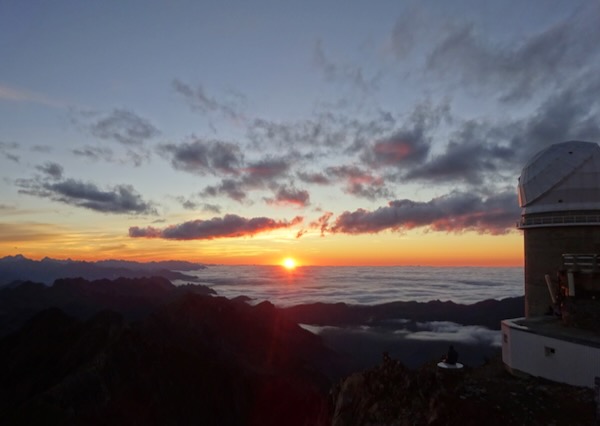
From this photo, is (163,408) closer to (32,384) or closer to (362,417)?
(32,384)

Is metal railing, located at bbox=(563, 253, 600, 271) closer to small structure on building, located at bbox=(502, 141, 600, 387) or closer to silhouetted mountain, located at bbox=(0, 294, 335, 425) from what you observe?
small structure on building, located at bbox=(502, 141, 600, 387)

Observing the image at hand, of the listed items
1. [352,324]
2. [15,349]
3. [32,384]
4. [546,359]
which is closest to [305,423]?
[32,384]

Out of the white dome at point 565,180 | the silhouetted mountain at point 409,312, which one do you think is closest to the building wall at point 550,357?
the white dome at point 565,180

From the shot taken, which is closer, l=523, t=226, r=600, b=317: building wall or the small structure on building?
the small structure on building

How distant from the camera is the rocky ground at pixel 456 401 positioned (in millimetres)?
13789

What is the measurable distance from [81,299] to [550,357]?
13059cm

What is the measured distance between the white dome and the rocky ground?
1056 centimetres

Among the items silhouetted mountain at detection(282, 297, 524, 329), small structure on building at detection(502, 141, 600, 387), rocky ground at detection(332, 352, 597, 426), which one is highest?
small structure on building at detection(502, 141, 600, 387)

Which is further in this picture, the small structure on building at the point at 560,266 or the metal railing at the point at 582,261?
the metal railing at the point at 582,261

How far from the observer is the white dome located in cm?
2375

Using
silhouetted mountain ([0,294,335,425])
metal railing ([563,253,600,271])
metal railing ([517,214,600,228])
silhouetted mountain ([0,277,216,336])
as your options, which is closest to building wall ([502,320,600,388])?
metal railing ([563,253,600,271])

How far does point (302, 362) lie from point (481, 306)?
2695 inches

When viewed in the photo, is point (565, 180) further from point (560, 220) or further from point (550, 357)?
point (550, 357)

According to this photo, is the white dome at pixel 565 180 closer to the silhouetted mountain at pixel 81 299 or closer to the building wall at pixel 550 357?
the building wall at pixel 550 357
